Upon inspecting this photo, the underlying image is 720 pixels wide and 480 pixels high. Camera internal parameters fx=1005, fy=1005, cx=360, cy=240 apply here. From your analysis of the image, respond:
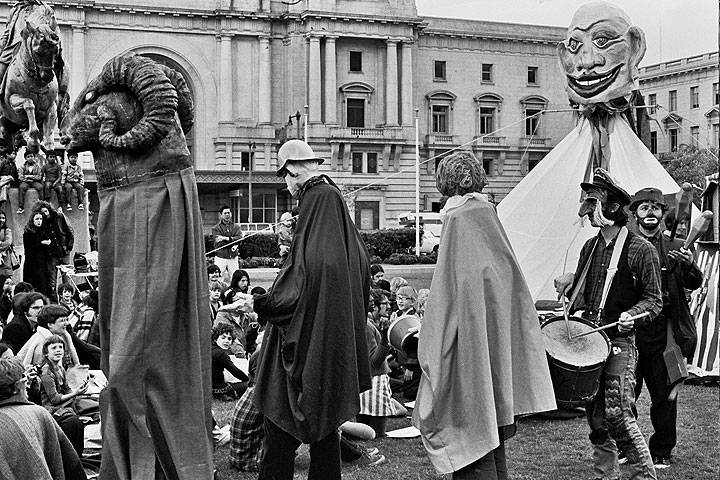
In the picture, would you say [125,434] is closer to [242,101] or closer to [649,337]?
[649,337]

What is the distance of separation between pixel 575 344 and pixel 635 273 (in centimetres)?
61

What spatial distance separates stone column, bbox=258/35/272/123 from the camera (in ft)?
214

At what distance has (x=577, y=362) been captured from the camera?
612 cm

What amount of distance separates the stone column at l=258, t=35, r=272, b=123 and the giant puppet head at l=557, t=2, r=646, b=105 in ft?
177

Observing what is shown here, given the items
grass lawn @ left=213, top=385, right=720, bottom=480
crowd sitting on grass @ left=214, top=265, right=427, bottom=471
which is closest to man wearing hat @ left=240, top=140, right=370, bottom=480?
crowd sitting on grass @ left=214, top=265, right=427, bottom=471

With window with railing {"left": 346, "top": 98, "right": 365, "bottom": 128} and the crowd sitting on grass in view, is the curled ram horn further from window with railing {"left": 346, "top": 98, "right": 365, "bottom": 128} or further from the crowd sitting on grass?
window with railing {"left": 346, "top": 98, "right": 365, "bottom": 128}

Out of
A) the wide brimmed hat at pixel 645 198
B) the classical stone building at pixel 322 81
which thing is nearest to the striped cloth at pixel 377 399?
the wide brimmed hat at pixel 645 198

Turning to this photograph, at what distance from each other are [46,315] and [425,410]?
352 centimetres

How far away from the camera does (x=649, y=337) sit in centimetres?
738

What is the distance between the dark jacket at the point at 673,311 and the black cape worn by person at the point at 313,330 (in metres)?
2.64

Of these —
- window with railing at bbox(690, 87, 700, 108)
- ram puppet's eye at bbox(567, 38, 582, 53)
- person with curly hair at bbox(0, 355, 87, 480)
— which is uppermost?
window with railing at bbox(690, 87, 700, 108)

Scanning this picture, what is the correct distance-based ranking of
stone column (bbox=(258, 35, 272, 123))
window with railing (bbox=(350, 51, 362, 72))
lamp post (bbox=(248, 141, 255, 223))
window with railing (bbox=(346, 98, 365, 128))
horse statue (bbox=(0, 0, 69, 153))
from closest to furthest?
horse statue (bbox=(0, 0, 69, 153)), lamp post (bbox=(248, 141, 255, 223)), stone column (bbox=(258, 35, 272, 123)), window with railing (bbox=(350, 51, 362, 72)), window with railing (bbox=(346, 98, 365, 128))

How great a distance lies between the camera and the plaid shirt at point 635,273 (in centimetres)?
630

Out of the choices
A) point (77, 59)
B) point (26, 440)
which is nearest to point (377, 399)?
point (26, 440)
